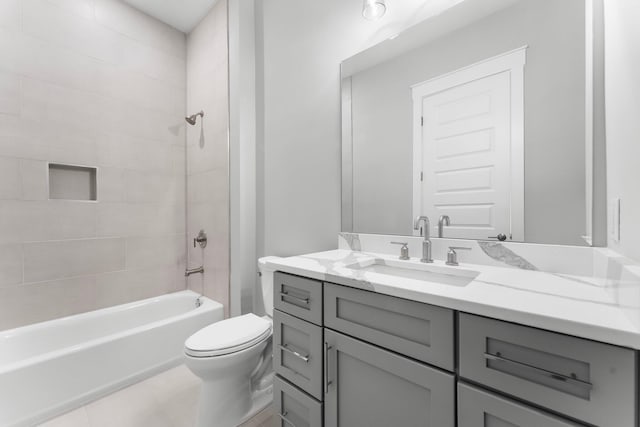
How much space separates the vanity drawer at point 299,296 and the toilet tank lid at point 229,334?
339 mm

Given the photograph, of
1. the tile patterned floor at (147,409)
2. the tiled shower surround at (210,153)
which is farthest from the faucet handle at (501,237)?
the tiled shower surround at (210,153)

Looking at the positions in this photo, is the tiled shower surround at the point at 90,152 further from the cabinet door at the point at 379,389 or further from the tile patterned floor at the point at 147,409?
the cabinet door at the point at 379,389

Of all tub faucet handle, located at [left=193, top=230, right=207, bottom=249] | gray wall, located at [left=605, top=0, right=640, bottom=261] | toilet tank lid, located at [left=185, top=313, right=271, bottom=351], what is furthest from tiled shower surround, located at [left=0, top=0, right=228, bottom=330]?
gray wall, located at [left=605, top=0, right=640, bottom=261]

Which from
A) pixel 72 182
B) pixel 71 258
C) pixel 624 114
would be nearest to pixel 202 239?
pixel 71 258

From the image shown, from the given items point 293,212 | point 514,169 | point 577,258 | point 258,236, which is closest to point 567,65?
point 514,169

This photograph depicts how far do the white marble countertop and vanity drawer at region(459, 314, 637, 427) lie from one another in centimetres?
3

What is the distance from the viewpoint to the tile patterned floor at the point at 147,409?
143 centimetres

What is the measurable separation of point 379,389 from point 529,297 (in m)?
0.51

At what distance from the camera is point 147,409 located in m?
1.53

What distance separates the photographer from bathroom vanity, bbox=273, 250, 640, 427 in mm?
536

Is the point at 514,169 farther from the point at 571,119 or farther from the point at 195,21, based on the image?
the point at 195,21

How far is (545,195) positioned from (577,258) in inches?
9.4

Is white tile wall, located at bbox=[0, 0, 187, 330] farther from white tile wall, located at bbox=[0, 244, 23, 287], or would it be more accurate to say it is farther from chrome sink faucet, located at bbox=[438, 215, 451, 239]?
chrome sink faucet, located at bbox=[438, 215, 451, 239]

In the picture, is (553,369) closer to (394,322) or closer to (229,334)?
(394,322)
